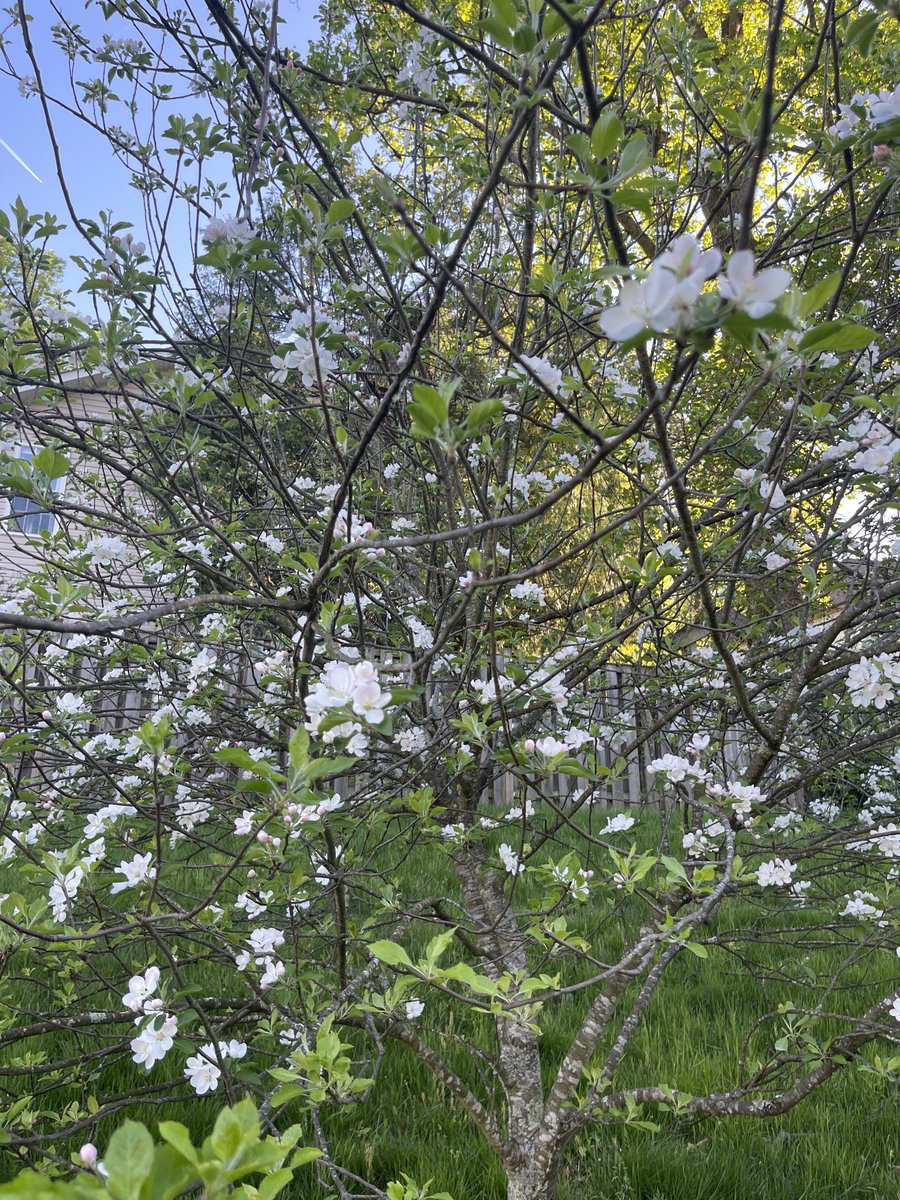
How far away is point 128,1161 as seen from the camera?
52 cm

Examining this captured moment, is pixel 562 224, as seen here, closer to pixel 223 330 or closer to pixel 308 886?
pixel 223 330

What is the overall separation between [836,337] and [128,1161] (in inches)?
34.5

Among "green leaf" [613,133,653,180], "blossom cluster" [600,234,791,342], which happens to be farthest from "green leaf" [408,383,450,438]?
"green leaf" [613,133,653,180]

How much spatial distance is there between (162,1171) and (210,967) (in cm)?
281

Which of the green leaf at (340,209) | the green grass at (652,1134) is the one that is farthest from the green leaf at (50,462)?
the green grass at (652,1134)

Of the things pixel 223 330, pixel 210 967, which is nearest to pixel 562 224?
pixel 223 330

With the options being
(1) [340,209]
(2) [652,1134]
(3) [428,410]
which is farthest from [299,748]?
(2) [652,1134]

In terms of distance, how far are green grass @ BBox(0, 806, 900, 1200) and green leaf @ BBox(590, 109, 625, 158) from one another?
1561 millimetres

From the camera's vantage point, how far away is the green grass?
190cm

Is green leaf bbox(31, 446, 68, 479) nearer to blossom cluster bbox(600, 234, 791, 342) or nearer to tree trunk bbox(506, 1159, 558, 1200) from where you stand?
blossom cluster bbox(600, 234, 791, 342)

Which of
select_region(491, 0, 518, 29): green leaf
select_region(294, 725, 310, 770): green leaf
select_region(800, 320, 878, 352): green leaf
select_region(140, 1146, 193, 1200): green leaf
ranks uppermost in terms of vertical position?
select_region(491, 0, 518, 29): green leaf

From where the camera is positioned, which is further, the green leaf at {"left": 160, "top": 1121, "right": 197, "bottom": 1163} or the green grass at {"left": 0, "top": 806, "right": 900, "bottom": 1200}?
the green grass at {"left": 0, "top": 806, "right": 900, "bottom": 1200}

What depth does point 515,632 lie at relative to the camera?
275 cm

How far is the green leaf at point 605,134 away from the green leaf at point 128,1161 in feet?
3.36
